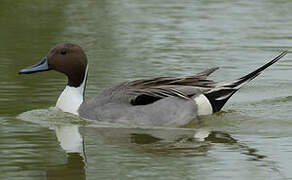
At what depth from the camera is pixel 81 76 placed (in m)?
10.2

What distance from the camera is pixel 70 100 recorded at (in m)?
10.0

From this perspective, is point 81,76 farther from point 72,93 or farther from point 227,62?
point 227,62

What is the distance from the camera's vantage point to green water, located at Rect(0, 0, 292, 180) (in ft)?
25.0

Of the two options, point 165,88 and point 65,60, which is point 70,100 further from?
point 165,88

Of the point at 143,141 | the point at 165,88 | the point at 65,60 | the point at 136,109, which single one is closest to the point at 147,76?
the point at 65,60

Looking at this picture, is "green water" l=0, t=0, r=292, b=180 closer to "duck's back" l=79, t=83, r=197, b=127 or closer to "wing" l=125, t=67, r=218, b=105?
"duck's back" l=79, t=83, r=197, b=127

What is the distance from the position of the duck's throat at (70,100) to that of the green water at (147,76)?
92mm

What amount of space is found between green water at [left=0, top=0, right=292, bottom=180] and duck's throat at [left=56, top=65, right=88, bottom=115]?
9 centimetres

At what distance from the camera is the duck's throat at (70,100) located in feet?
32.7

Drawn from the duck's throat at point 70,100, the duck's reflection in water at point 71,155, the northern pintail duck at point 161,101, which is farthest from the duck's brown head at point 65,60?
the duck's reflection in water at point 71,155

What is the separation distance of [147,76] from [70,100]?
1953mm

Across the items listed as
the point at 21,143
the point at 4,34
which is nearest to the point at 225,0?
the point at 4,34

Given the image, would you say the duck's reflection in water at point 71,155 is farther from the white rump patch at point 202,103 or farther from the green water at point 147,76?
the white rump patch at point 202,103

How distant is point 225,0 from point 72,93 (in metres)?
9.62
